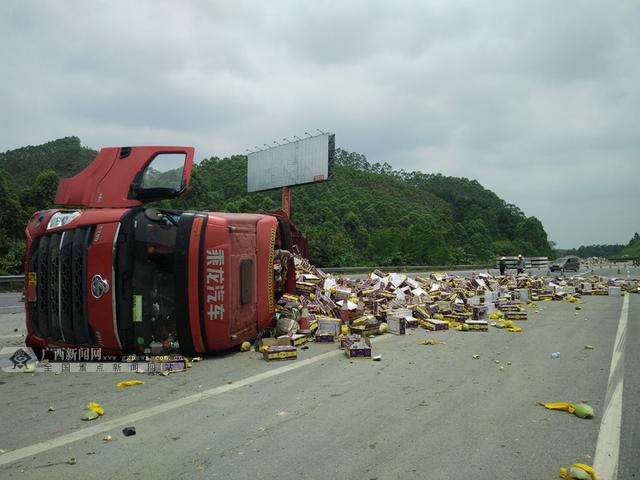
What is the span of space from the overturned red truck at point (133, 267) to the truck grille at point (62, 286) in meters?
0.01

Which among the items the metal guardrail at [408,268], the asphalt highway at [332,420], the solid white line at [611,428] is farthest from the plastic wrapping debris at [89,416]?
the metal guardrail at [408,268]

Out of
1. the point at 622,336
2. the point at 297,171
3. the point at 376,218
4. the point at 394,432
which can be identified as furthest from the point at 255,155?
the point at 394,432

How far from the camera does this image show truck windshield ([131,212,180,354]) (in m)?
4.91

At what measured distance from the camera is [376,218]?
5609cm

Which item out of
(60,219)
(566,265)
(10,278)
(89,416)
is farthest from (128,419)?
(566,265)

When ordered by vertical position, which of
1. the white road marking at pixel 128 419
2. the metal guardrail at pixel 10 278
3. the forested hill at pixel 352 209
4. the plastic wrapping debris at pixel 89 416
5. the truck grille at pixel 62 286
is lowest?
the white road marking at pixel 128 419

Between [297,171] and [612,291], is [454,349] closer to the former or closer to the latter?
[612,291]

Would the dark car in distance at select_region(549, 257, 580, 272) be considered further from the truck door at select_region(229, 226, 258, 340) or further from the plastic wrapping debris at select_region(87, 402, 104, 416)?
the plastic wrapping debris at select_region(87, 402, 104, 416)

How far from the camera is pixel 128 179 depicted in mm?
5539

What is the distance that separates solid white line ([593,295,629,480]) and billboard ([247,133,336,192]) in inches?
1058

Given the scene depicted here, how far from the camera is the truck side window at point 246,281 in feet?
18.5

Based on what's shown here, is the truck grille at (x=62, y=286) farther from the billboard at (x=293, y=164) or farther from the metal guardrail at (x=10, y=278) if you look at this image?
the billboard at (x=293, y=164)

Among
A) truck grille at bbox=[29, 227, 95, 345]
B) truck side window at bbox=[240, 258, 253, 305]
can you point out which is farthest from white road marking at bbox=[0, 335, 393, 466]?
truck grille at bbox=[29, 227, 95, 345]

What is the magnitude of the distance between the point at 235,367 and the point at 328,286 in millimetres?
3974
